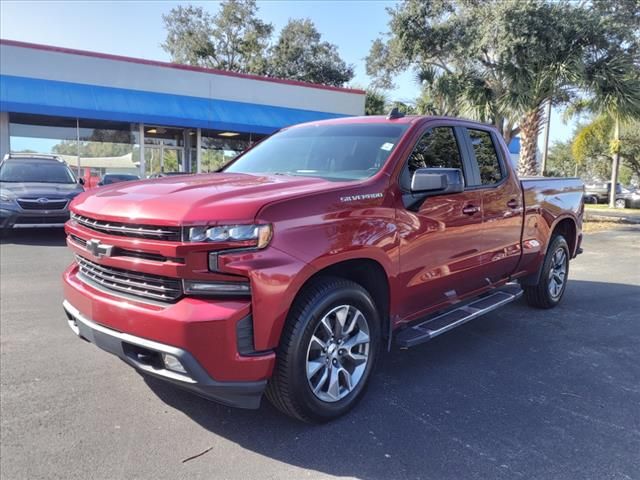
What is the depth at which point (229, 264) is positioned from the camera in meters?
2.51

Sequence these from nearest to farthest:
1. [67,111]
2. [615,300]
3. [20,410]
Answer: [20,410], [615,300], [67,111]

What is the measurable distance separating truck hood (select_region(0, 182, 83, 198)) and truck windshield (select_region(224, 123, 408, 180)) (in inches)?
260

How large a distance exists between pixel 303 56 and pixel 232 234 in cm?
3578

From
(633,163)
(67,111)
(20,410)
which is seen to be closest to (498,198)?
(20,410)

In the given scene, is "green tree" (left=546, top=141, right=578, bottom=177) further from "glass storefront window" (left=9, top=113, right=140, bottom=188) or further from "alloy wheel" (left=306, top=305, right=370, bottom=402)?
"alloy wheel" (left=306, top=305, right=370, bottom=402)

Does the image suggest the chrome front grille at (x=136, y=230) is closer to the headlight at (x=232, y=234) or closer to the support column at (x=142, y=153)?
the headlight at (x=232, y=234)

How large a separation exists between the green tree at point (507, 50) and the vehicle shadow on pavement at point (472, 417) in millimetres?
11196

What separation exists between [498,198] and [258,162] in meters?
2.24

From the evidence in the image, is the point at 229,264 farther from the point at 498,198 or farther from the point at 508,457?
the point at 498,198

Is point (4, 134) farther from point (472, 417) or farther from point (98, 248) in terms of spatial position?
point (472, 417)

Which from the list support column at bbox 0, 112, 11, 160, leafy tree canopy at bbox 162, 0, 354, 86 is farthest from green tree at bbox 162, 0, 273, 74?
support column at bbox 0, 112, 11, 160

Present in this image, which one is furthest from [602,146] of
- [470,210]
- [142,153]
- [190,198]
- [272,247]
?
[190,198]

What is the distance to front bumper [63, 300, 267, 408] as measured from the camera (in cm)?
254

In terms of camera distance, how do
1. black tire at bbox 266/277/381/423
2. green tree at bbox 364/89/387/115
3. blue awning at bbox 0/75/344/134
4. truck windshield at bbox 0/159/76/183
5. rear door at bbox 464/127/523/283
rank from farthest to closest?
green tree at bbox 364/89/387/115 < blue awning at bbox 0/75/344/134 < truck windshield at bbox 0/159/76/183 < rear door at bbox 464/127/523/283 < black tire at bbox 266/277/381/423
